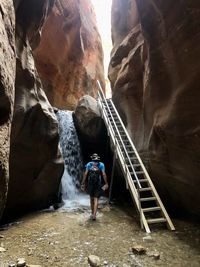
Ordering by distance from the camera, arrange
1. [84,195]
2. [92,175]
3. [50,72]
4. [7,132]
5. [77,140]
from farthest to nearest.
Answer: [50,72] → [77,140] → [84,195] → [92,175] → [7,132]

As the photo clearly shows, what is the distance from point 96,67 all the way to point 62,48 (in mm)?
4376

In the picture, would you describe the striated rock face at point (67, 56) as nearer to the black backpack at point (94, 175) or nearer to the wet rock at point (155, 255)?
the black backpack at point (94, 175)

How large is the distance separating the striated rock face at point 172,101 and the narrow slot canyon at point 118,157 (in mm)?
27

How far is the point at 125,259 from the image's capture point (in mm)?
5031

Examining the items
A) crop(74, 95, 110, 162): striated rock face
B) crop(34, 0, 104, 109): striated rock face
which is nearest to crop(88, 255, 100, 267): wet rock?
crop(74, 95, 110, 162): striated rock face

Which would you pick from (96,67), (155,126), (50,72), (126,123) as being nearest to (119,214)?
(155,126)

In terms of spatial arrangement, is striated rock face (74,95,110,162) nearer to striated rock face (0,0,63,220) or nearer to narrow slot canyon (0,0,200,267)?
narrow slot canyon (0,0,200,267)

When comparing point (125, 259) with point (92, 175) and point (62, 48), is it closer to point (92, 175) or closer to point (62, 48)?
point (92, 175)

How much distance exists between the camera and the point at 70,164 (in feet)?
40.5

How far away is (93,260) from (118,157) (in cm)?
478

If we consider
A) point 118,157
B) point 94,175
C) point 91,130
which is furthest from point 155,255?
point 91,130

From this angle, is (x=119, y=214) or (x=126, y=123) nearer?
(x=119, y=214)

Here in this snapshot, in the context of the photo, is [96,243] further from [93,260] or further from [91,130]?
[91,130]

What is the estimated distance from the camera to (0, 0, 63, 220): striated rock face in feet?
26.2
